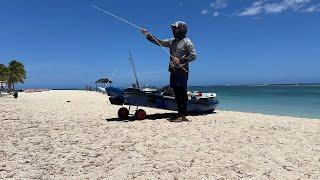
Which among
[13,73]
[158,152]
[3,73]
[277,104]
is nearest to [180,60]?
[158,152]

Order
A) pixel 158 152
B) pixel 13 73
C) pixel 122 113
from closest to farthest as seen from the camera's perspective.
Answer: pixel 158 152 < pixel 122 113 < pixel 13 73

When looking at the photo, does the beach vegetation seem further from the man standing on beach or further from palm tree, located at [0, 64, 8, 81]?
the man standing on beach

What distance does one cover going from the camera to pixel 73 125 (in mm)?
9297

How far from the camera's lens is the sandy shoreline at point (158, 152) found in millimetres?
4984

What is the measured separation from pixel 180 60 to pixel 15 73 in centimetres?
7566

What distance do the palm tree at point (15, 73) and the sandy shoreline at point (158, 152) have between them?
70223 millimetres

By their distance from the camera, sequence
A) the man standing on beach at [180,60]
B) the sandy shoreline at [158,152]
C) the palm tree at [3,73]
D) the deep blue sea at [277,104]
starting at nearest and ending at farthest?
1. the sandy shoreline at [158,152]
2. the man standing on beach at [180,60]
3. the deep blue sea at [277,104]
4. the palm tree at [3,73]

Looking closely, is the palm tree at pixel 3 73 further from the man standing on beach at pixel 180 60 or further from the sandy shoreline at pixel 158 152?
the sandy shoreline at pixel 158 152

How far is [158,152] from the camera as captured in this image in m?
6.09

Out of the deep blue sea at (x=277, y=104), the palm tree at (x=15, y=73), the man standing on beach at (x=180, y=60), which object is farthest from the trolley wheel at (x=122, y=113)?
the palm tree at (x=15, y=73)

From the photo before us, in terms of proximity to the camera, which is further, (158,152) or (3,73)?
(3,73)

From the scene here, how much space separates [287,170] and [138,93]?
20.2ft

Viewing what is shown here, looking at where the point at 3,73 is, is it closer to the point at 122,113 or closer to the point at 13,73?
the point at 13,73

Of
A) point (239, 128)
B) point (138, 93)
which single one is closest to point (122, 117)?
point (138, 93)
